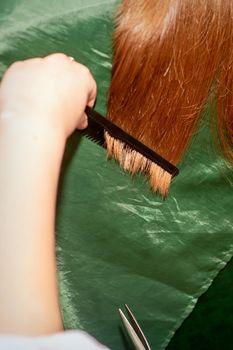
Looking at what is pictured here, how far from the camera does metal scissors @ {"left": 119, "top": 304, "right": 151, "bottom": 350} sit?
81cm

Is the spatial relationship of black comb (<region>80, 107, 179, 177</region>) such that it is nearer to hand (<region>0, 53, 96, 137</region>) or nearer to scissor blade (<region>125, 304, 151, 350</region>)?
hand (<region>0, 53, 96, 137</region>)

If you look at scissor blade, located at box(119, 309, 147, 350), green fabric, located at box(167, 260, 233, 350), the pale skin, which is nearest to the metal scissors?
scissor blade, located at box(119, 309, 147, 350)

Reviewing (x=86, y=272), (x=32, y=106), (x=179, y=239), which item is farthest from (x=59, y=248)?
(x=32, y=106)

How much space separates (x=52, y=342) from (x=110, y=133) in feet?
1.00

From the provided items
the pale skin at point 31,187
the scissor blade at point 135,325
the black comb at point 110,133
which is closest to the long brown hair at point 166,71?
the black comb at point 110,133

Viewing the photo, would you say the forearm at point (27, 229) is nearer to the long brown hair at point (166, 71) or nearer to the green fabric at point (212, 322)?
the long brown hair at point (166, 71)

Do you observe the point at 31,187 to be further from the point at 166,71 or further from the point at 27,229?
the point at 166,71

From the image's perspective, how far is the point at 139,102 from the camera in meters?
0.75

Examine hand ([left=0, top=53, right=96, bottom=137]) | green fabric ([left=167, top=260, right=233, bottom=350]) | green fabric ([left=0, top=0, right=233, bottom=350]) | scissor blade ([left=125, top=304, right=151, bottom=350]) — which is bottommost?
green fabric ([left=167, top=260, right=233, bottom=350])

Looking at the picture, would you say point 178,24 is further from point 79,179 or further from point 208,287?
point 208,287

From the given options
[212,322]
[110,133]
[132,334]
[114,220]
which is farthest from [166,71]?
[212,322]

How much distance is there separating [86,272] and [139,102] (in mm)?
270

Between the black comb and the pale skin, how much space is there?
0.07 metres

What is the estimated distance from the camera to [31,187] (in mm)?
543
